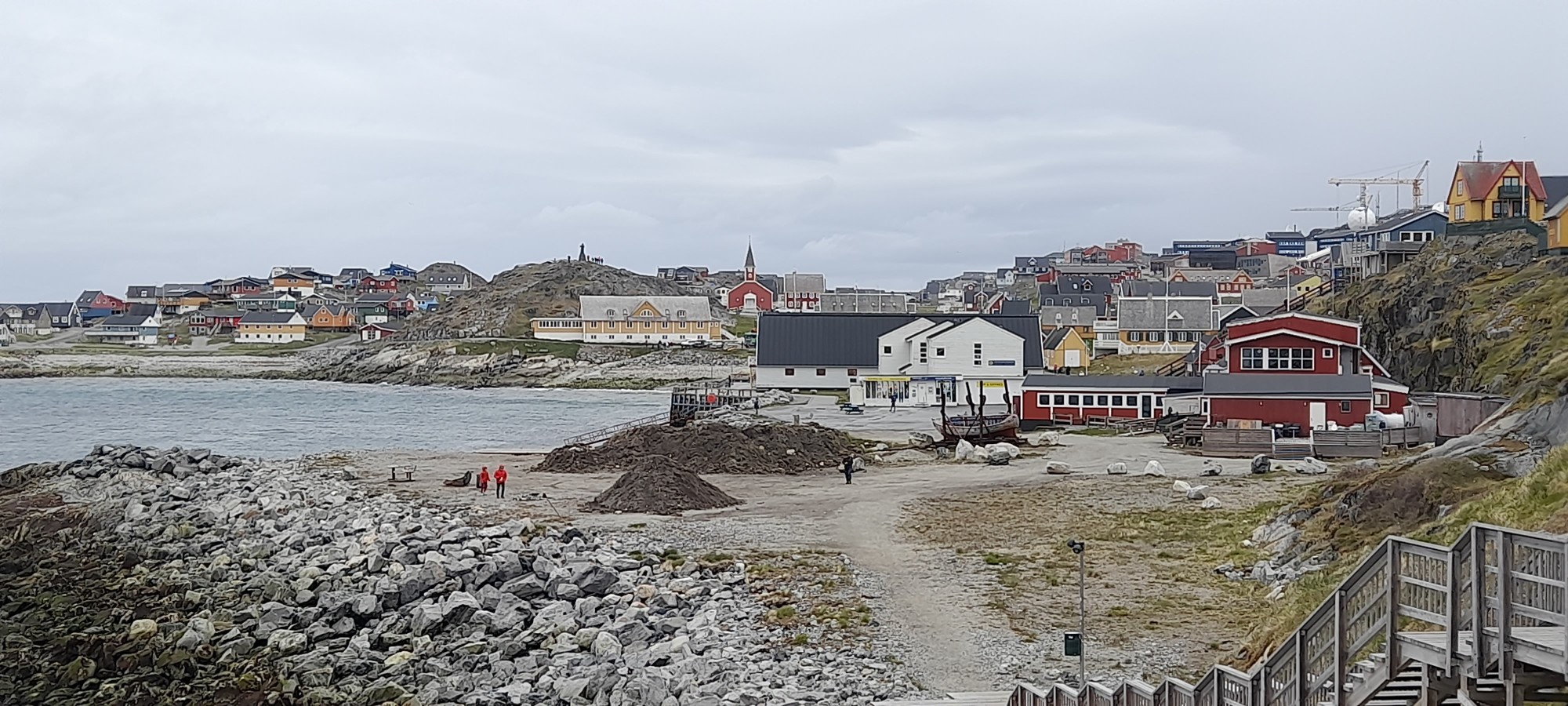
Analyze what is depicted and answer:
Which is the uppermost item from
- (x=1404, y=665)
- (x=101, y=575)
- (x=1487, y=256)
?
(x=1487, y=256)

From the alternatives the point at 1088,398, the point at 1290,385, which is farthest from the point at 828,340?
the point at 1290,385

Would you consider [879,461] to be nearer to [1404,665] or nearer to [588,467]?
[588,467]

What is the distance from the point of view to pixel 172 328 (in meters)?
174

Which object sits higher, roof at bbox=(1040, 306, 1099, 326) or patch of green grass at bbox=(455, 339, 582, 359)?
roof at bbox=(1040, 306, 1099, 326)

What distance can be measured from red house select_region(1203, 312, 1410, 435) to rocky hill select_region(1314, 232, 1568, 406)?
282cm

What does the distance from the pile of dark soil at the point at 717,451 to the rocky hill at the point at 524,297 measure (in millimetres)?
94374

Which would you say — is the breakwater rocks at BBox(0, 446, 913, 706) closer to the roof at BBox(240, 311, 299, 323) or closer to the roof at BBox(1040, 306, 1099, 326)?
the roof at BBox(1040, 306, 1099, 326)

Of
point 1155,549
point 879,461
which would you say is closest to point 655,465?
point 879,461

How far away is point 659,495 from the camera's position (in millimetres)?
32250

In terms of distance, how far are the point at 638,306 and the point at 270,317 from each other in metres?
57.2

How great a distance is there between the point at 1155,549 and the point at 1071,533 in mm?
2217

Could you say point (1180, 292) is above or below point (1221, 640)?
above

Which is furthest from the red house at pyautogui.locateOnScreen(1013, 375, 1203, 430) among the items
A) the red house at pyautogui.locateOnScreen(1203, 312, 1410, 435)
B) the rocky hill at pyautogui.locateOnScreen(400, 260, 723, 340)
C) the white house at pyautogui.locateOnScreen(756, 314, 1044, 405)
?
the rocky hill at pyautogui.locateOnScreen(400, 260, 723, 340)

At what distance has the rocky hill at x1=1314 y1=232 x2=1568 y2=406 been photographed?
134 feet
